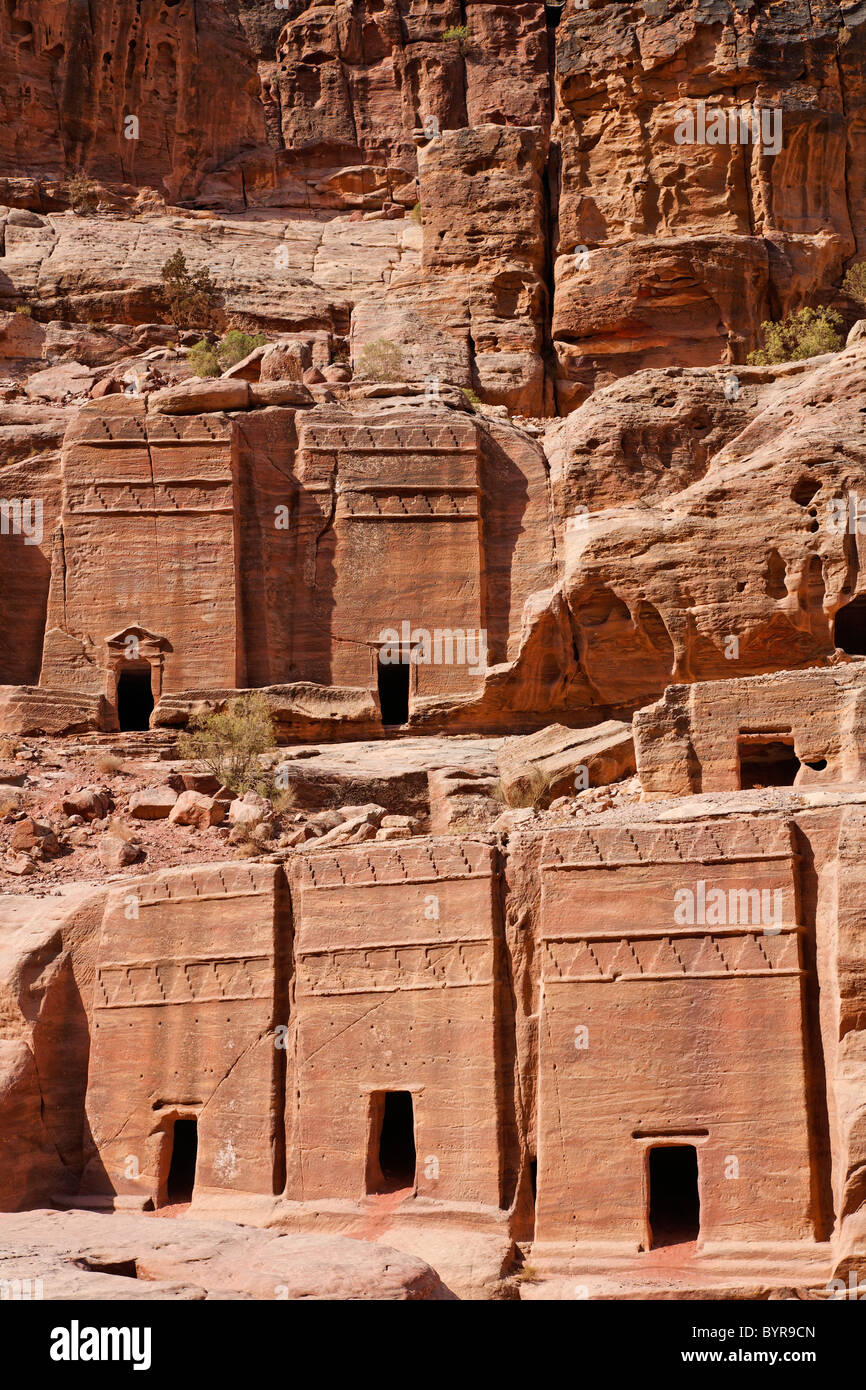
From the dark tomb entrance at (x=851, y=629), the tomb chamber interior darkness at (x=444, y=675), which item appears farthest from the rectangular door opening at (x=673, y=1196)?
the dark tomb entrance at (x=851, y=629)

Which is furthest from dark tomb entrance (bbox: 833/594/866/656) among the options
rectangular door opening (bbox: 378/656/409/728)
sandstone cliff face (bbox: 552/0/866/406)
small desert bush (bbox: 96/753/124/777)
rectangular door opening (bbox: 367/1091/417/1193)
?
sandstone cliff face (bbox: 552/0/866/406)

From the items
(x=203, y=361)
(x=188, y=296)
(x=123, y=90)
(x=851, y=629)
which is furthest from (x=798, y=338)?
(x=123, y=90)

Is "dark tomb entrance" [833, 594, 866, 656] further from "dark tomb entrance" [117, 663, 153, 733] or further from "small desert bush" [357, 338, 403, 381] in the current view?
"dark tomb entrance" [117, 663, 153, 733]

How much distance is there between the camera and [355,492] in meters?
29.6

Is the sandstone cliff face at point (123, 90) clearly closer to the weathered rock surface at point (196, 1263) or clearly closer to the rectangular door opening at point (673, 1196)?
the rectangular door opening at point (673, 1196)

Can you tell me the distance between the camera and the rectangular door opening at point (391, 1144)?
18391 mm

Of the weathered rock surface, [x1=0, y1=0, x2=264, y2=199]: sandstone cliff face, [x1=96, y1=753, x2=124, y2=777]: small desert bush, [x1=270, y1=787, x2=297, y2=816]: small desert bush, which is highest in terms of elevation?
[x1=0, y1=0, x2=264, y2=199]: sandstone cliff face

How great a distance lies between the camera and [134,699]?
30.0 metres

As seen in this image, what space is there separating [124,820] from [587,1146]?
9138 millimetres

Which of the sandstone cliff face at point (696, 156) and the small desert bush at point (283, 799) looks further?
the sandstone cliff face at point (696, 156)

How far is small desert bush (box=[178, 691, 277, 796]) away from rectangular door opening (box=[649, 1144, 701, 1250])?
8157 mm

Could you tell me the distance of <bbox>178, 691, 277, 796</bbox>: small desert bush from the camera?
2508 centimetres

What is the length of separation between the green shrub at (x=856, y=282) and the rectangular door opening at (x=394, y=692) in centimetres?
1453

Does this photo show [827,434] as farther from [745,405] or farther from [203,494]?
[203,494]
